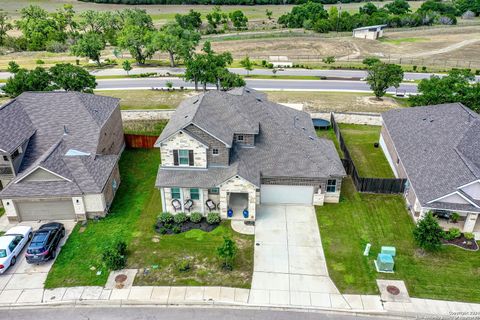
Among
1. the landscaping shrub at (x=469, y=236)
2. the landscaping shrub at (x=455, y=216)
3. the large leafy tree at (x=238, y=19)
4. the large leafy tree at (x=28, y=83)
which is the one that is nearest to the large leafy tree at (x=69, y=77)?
the large leafy tree at (x=28, y=83)

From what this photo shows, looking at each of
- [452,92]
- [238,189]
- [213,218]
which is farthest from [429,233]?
[452,92]

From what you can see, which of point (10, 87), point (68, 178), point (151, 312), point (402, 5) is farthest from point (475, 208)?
point (402, 5)

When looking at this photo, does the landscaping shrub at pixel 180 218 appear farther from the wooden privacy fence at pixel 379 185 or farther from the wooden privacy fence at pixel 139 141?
the wooden privacy fence at pixel 379 185

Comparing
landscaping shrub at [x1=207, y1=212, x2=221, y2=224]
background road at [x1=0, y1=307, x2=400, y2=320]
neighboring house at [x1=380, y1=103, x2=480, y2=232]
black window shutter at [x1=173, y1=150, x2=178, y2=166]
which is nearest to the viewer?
background road at [x1=0, y1=307, x2=400, y2=320]

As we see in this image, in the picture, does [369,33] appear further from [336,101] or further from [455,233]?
[455,233]

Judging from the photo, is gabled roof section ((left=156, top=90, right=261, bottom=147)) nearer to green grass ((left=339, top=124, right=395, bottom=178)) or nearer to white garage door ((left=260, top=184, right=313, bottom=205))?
white garage door ((left=260, top=184, right=313, bottom=205))

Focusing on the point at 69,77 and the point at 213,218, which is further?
the point at 69,77

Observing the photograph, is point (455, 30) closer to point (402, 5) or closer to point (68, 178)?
point (402, 5)

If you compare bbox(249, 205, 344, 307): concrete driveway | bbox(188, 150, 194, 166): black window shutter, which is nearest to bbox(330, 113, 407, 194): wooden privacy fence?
bbox(249, 205, 344, 307): concrete driveway
